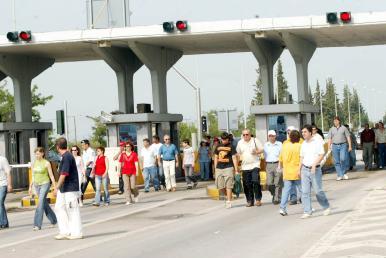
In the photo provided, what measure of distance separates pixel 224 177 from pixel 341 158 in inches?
334

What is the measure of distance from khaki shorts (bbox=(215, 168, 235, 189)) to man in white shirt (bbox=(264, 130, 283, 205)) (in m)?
0.83

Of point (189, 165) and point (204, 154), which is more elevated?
point (204, 154)

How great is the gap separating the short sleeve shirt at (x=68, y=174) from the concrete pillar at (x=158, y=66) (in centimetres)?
1896

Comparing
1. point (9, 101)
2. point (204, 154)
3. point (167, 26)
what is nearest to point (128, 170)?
point (167, 26)

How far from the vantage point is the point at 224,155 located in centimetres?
1948

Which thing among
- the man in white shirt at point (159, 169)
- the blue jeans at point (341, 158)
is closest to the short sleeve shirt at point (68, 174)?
the man in white shirt at point (159, 169)

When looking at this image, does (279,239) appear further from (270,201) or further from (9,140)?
(9,140)

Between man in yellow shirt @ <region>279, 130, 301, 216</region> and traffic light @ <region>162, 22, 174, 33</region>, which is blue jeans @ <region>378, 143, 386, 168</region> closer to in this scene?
traffic light @ <region>162, 22, 174, 33</region>

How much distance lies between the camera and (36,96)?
64.1 metres

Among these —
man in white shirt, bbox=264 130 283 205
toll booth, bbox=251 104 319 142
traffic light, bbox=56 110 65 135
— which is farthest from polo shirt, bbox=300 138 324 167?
toll booth, bbox=251 104 319 142

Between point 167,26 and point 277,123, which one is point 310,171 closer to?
point 167,26

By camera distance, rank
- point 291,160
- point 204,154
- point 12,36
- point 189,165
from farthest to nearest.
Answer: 1. point 204,154
2. point 12,36
3. point 189,165
4. point 291,160

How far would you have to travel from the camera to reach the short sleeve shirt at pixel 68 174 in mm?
14930

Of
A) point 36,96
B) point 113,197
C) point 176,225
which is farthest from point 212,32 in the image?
point 36,96
